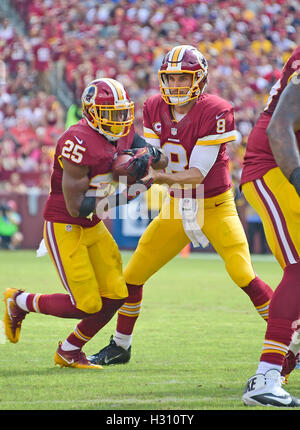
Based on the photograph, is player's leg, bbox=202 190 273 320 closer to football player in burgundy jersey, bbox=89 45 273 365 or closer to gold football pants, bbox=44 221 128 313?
football player in burgundy jersey, bbox=89 45 273 365

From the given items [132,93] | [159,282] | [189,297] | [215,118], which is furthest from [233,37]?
[215,118]

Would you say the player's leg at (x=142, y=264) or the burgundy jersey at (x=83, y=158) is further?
the player's leg at (x=142, y=264)

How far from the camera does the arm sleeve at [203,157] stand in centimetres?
462

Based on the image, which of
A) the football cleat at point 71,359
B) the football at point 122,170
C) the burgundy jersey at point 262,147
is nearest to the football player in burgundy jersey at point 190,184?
the football cleat at point 71,359

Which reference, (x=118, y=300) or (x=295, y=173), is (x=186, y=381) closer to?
(x=118, y=300)

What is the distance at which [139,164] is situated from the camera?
13.5ft

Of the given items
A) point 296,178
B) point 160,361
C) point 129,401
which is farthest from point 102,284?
point 296,178

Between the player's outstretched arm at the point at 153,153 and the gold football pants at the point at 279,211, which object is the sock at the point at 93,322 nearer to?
the player's outstretched arm at the point at 153,153

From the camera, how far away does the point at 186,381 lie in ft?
13.5

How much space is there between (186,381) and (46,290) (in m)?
4.08

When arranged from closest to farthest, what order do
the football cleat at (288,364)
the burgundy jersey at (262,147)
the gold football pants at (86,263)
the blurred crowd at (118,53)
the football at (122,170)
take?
the burgundy jersey at (262,147)
the football cleat at (288,364)
the football at (122,170)
the gold football pants at (86,263)
the blurred crowd at (118,53)

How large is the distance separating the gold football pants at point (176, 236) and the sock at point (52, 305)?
0.48m

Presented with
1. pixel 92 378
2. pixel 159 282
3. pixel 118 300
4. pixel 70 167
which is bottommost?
pixel 159 282

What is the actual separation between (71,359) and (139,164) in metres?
1.21
